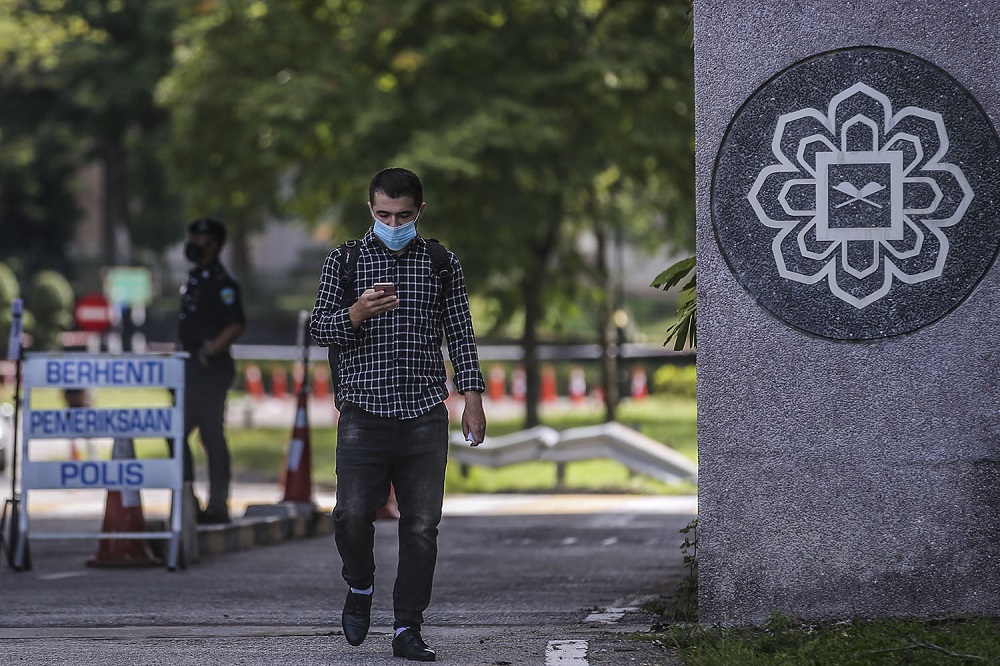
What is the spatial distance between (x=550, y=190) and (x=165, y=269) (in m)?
30.4

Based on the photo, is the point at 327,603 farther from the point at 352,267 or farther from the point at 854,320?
the point at 854,320

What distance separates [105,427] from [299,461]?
278cm

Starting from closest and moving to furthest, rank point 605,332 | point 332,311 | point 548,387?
point 332,311
point 605,332
point 548,387

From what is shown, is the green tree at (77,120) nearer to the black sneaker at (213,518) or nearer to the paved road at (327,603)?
the black sneaker at (213,518)

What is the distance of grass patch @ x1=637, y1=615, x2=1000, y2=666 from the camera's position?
17.0 feet

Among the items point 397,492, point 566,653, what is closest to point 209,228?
point 397,492

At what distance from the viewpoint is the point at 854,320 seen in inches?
229

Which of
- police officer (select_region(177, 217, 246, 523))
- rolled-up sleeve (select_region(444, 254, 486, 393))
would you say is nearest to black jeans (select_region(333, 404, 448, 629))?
rolled-up sleeve (select_region(444, 254, 486, 393))

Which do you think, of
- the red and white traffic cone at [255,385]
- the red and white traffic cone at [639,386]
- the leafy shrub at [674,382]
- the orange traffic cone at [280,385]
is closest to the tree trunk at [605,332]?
the red and white traffic cone at [639,386]

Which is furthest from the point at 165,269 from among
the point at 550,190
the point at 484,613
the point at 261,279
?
the point at 484,613

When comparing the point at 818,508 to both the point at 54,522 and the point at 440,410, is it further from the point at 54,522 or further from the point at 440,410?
the point at 54,522

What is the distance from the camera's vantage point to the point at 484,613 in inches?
276

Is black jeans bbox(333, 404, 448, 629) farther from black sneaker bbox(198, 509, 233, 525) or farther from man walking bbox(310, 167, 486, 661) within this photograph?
black sneaker bbox(198, 509, 233, 525)

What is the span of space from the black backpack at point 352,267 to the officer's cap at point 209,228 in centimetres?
440
